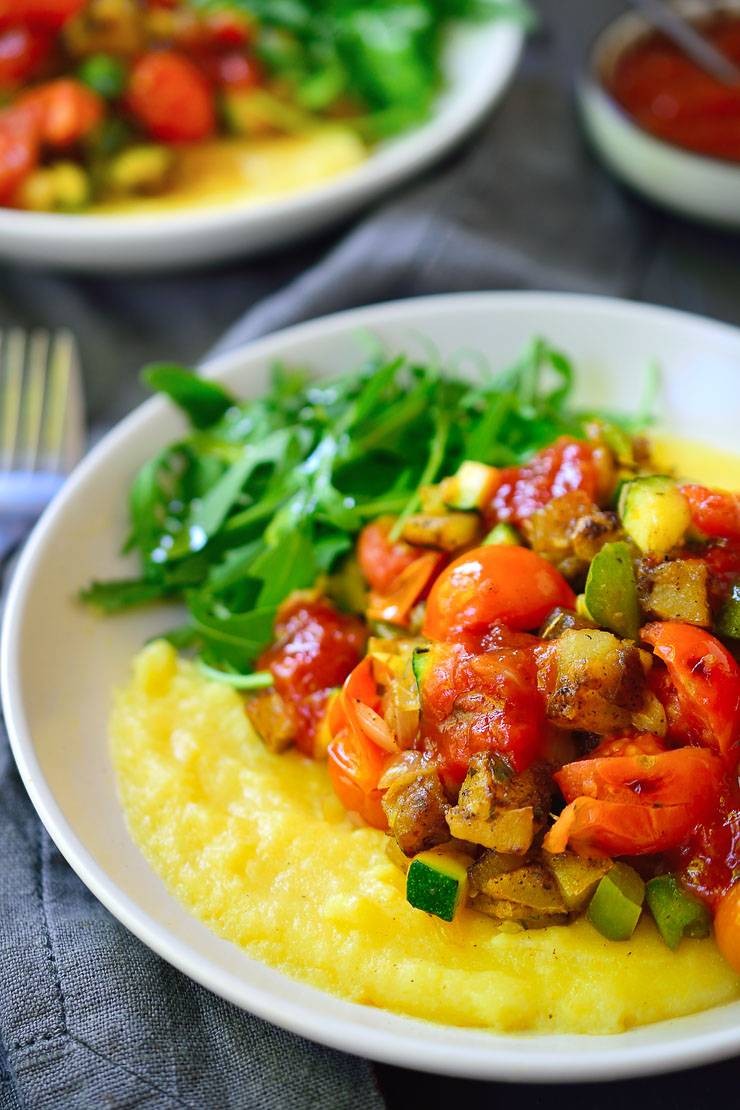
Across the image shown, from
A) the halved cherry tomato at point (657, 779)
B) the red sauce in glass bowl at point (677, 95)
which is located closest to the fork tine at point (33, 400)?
the halved cherry tomato at point (657, 779)

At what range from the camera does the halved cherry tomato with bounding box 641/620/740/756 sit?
289 centimetres

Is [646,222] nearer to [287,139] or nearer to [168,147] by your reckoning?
[287,139]

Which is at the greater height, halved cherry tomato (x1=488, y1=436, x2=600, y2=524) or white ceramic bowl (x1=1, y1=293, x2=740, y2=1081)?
halved cherry tomato (x1=488, y1=436, x2=600, y2=524)

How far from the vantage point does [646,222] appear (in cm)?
579

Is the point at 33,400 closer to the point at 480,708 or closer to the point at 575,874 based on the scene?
the point at 480,708

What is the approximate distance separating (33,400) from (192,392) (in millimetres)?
966

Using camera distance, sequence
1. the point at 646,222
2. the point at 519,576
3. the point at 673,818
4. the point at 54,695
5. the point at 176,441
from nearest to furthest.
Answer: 1. the point at 673,818
2. the point at 519,576
3. the point at 54,695
4. the point at 176,441
5. the point at 646,222

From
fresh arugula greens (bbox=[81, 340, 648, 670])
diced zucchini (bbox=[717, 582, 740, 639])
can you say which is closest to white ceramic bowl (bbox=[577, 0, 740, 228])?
fresh arugula greens (bbox=[81, 340, 648, 670])

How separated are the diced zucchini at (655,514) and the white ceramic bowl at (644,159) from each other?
97.0 inches

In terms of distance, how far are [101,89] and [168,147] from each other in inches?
16.9

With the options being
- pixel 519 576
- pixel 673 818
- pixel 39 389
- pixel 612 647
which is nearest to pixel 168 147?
pixel 39 389

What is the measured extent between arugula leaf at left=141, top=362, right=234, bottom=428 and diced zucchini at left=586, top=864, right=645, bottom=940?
2343mm

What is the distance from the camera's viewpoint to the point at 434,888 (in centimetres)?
285

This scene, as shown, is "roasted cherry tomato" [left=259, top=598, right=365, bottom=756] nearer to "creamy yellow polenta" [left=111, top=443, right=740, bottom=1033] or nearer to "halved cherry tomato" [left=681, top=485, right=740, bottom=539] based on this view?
"creamy yellow polenta" [left=111, top=443, right=740, bottom=1033]
